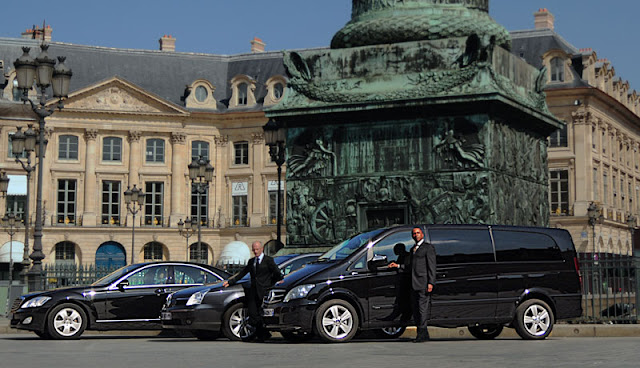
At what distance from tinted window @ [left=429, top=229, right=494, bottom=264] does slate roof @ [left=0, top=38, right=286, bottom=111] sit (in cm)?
5813

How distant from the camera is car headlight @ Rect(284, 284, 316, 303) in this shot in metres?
13.6

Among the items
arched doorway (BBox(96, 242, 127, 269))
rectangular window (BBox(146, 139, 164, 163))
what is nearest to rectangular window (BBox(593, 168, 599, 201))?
rectangular window (BBox(146, 139, 164, 163))

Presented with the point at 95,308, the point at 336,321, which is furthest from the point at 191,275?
the point at 336,321

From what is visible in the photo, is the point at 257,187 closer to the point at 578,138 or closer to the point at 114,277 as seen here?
the point at 578,138

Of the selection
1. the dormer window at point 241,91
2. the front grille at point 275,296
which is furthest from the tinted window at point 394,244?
the dormer window at point 241,91

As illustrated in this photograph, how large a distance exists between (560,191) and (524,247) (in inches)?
2060

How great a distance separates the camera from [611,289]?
1717 centimetres

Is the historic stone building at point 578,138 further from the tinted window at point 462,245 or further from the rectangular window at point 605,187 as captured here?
the tinted window at point 462,245

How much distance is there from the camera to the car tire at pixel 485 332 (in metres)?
15.1

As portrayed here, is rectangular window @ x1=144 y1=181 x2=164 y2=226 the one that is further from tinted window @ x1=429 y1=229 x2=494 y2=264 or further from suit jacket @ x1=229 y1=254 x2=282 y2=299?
tinted window @ x1=429 y1=229 x2=494 y2=264

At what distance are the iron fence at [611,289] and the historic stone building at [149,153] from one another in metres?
51.9

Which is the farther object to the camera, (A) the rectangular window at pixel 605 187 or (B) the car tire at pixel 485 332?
(A) the rectangular window at pixel 605 187

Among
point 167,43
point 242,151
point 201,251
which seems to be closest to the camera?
point 201,251

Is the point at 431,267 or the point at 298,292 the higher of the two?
the point at 431,267
